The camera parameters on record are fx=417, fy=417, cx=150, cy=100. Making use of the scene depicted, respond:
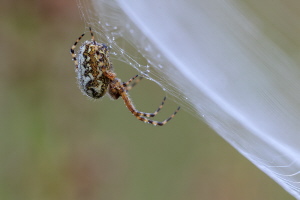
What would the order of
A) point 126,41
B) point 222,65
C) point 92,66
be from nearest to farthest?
point 222,65
point 92,66
point 126,41

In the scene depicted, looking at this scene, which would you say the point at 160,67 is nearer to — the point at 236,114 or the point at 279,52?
the point at 236,114

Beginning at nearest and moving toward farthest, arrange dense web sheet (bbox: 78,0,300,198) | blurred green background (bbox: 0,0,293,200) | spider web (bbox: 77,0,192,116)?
dense web sheet (bbox: 78,0,300,198), spider web (bbox: 77,0,192,116), blurred green background (bbox: 0,0,293,200)

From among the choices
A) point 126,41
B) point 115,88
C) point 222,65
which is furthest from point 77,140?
point 222,65

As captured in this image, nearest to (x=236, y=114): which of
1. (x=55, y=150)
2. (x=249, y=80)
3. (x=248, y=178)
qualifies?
(x=249, y=80)

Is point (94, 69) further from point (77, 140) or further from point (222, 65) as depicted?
point (222, 65)

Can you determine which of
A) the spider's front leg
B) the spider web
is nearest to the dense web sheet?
the spider web

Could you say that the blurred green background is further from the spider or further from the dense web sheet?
the dense web sheet

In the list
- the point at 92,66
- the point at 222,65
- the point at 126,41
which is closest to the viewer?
the point at 222,65
